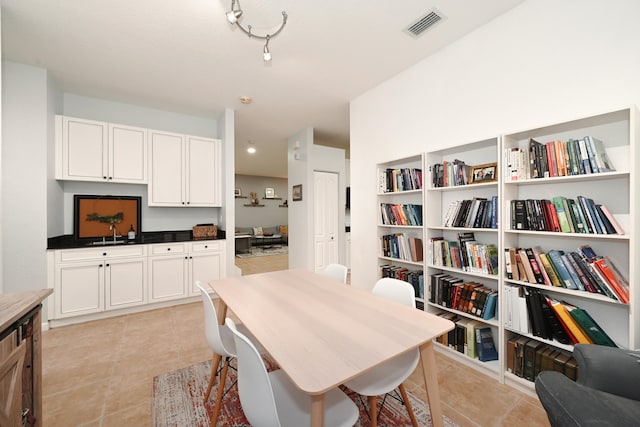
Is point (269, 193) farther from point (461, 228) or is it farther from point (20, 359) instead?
point (20, 359)

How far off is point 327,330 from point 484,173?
178 centimetres

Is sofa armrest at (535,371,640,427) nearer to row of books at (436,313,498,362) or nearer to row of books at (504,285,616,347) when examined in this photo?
row of books at (504,285,616,347)

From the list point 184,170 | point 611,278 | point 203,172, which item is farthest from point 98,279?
point 611,278

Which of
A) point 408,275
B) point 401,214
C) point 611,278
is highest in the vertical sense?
A: point 401,214

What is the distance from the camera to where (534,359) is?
1.79 metres

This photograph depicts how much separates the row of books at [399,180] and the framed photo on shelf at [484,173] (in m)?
0.49

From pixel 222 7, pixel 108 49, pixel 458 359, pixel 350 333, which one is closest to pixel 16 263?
pixel 108 49

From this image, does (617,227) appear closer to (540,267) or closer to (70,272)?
(540,267)

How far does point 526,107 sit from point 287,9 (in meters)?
1.92

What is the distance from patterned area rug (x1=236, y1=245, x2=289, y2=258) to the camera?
7.91 metres

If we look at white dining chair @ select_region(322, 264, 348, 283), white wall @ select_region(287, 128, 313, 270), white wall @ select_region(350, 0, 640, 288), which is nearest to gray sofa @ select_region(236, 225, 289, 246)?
white wall @ select_region(287, 128, 313, 270)

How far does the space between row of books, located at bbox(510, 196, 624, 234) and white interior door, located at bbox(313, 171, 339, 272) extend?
11.0 ft

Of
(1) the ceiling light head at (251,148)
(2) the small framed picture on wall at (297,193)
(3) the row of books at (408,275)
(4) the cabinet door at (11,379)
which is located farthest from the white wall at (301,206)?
(4) the cabinet door at (11,379)

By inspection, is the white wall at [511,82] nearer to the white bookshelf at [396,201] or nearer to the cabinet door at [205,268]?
the white bookshelf at [396,201]
